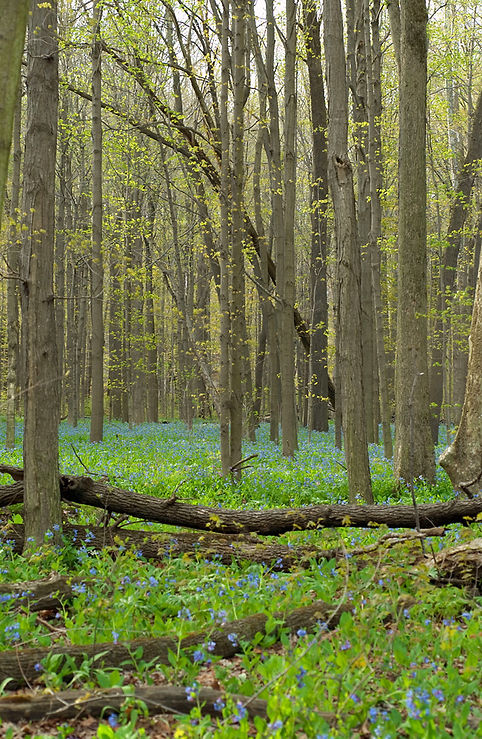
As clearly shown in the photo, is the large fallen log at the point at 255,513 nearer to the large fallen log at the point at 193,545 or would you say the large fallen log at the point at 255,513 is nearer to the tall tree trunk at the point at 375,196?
the large fallen log at the point at 193,545

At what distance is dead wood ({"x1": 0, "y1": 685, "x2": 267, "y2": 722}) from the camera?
8.70 ft

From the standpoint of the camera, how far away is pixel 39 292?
511cm

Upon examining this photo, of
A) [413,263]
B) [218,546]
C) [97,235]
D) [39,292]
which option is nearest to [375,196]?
[413,263]

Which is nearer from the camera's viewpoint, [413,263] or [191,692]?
[191,692]

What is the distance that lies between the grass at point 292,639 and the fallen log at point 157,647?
0.05m

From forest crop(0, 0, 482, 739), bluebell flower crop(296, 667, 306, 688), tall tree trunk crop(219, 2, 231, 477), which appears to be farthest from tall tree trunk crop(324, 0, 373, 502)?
bluebell flower crop(296, 667, 306, 688)

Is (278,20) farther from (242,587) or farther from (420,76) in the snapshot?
(242,587)

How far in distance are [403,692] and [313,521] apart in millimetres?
2593

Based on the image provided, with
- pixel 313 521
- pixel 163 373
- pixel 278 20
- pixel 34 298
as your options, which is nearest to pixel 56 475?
pixel 34 298

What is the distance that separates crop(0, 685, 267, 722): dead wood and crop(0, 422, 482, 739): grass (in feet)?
0.21

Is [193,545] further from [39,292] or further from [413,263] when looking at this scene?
[413,263]

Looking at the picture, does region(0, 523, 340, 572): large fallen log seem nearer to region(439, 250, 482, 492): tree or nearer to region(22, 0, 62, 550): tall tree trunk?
region(22, 0, 62, 550): tall tree trunk

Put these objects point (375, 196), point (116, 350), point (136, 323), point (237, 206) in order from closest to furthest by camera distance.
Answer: point (237, 206), point (375, 196), point (116, 350), point (136, 323)

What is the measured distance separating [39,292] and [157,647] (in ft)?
10.3
